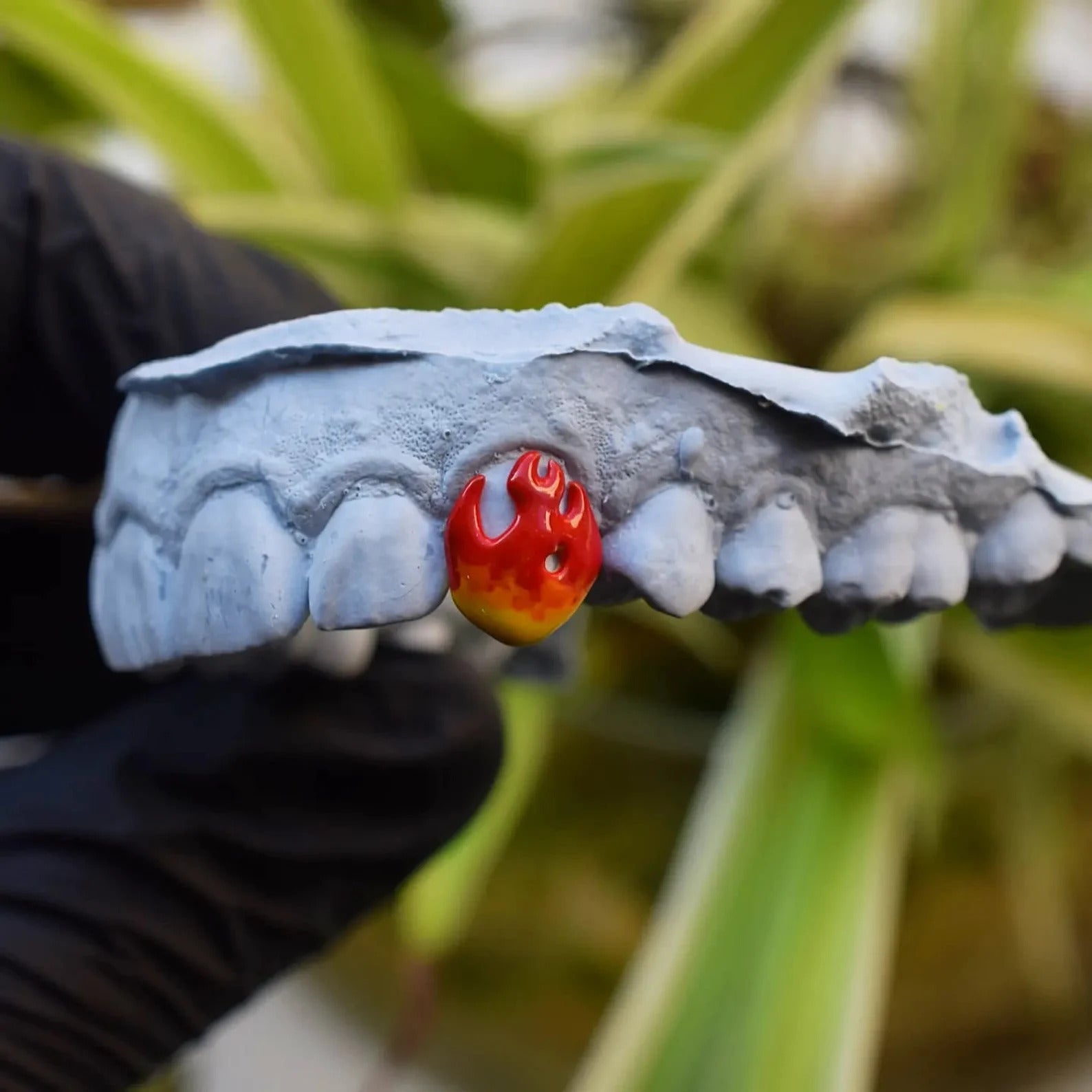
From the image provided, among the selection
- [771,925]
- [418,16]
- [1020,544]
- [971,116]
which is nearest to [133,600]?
[1020,544]

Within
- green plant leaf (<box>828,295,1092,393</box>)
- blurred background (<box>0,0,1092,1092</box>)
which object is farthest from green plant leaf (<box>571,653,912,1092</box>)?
green plant leaf (<box>828,295,1092,393</box>)

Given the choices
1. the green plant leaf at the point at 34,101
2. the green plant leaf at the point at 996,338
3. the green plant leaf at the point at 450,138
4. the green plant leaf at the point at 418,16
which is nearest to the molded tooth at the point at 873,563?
the green plant leaf at the point at 996,338

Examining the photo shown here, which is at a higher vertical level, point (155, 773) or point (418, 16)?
point (418, 16)

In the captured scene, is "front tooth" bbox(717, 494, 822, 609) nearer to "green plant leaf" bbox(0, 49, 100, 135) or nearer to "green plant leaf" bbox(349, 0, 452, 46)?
"green plant leaf" bbox(0, 49, 100, 135)

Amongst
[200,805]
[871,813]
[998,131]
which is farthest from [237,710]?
[998,131]

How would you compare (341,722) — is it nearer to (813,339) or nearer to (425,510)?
(425,510)

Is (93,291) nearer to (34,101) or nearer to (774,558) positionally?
(774,558)

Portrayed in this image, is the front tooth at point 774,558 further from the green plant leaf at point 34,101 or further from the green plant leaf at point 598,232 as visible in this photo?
the green plant leaf at point 34,101
